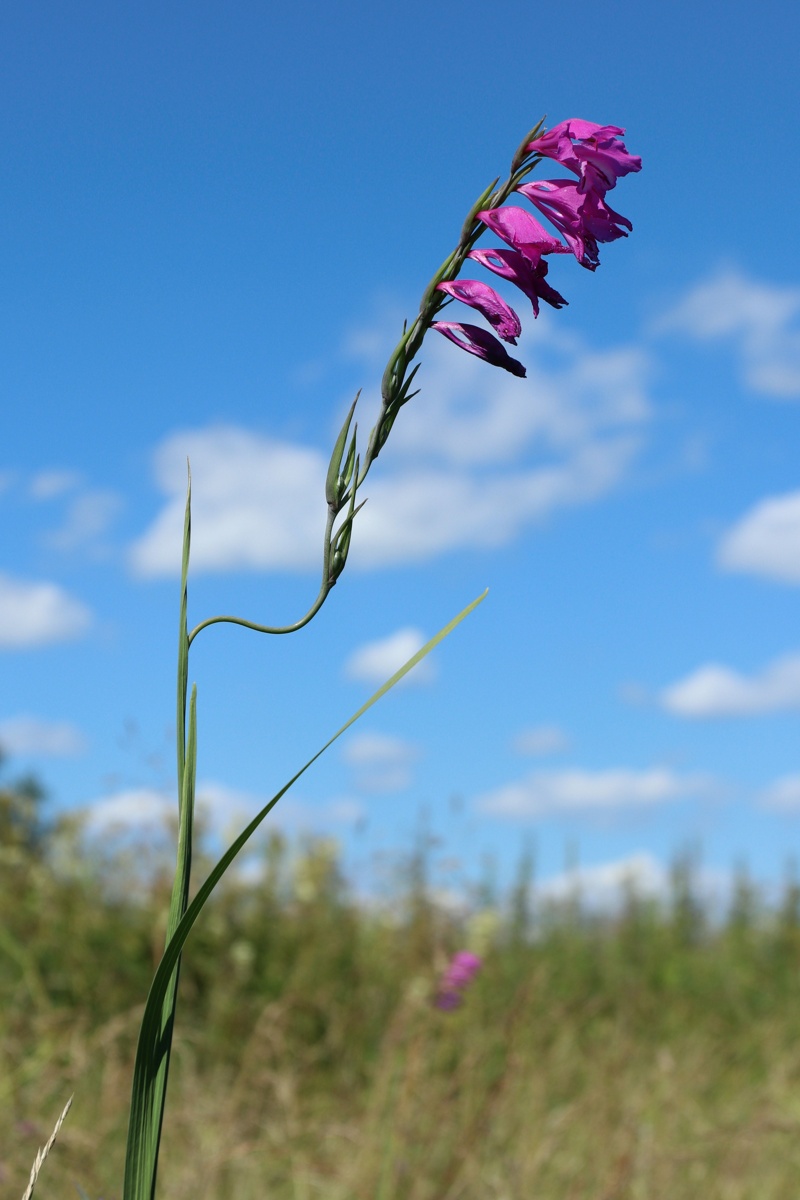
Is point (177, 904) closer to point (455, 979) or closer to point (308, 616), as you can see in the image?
point (308, 616)

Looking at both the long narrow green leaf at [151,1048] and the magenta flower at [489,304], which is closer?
the long narrow green leaf at [151,1048]

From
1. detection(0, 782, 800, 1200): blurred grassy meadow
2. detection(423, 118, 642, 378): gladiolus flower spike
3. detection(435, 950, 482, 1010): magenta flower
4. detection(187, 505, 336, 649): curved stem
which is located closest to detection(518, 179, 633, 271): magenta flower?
detection(423, 118, 642, 378): gladiolus flower spike

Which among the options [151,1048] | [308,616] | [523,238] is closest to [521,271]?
[523,238]

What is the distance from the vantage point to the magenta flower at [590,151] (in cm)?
117

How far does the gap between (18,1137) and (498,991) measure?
295 cm

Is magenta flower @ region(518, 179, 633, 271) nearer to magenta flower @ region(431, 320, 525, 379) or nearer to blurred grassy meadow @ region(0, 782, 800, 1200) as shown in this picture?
magenta flower @ region(431, 320, 525, 379)

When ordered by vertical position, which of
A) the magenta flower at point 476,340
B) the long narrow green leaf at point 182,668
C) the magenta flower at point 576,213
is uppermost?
the magenta flower at point 576,213

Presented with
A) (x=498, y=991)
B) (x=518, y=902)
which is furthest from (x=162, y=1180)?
(x=518, y=902)

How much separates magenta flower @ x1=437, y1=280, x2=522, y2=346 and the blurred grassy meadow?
1613 millimetres

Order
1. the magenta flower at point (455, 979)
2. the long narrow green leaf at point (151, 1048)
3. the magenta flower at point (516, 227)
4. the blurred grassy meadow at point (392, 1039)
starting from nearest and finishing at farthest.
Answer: the long narrow green leaf at point (151, 1048) < the magenta flower at point (516, 227) < the blurred grassy meadow at point (392, 1039) < the magenta flower at point (455, 979)

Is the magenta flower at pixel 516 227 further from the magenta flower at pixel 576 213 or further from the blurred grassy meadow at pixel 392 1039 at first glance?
the blurred grassy meadow at pixel 392 1039

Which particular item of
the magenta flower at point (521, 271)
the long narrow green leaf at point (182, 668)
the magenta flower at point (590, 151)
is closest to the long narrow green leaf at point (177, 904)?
the long narrow green leaf at point (182, 668)

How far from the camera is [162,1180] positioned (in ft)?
8.58

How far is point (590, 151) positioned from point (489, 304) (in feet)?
0.59
